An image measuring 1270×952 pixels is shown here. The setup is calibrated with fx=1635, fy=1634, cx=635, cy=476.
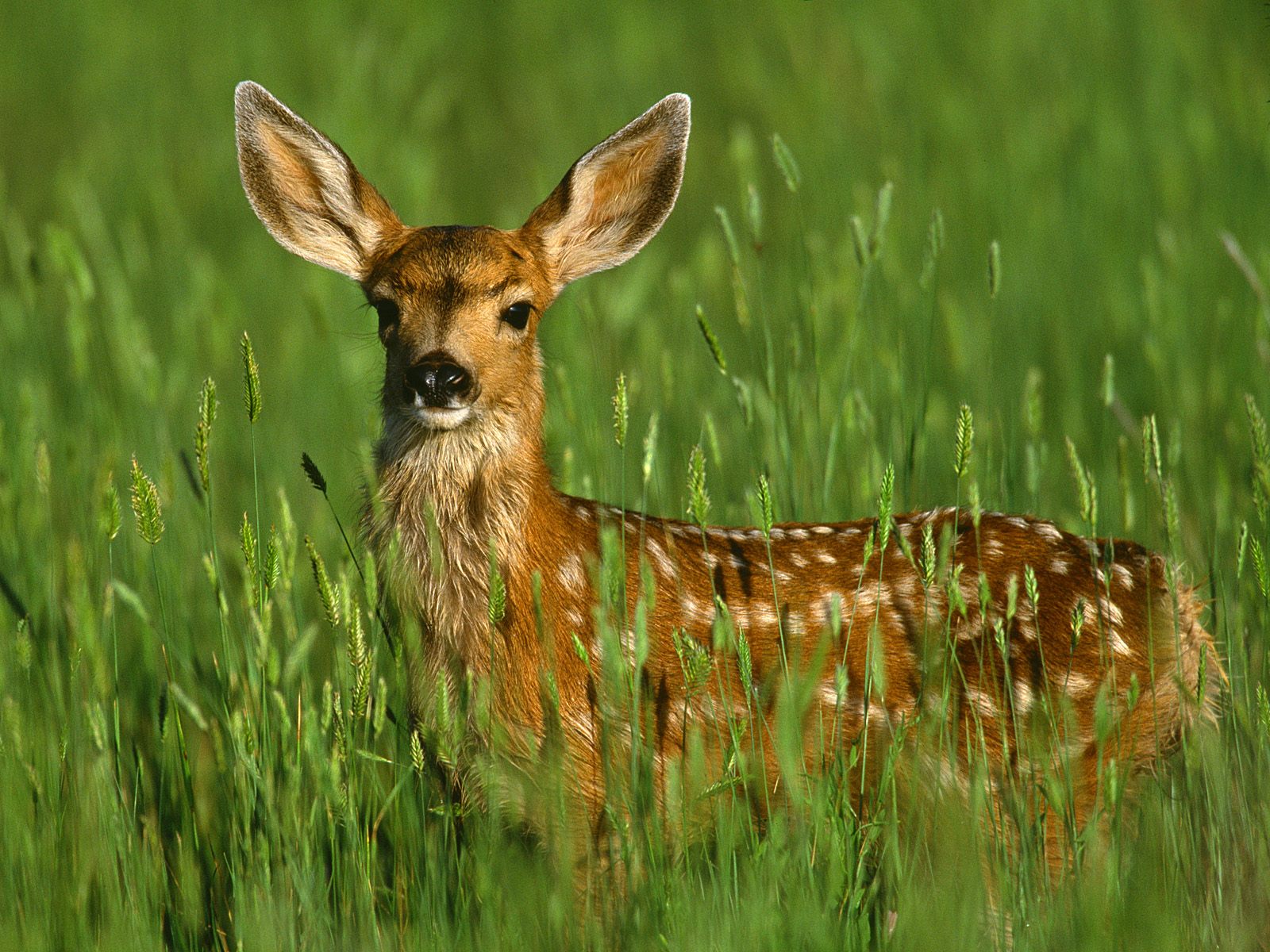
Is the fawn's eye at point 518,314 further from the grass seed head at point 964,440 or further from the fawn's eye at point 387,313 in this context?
the grass seed head at point 964,440

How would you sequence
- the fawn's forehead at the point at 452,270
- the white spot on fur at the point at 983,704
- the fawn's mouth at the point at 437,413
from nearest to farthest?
the white spot on fur at the point at 983,704
the fawn's mouth at the point at 437,413
the fawn's forehead at the point at 452,270

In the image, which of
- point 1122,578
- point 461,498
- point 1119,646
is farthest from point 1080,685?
point 461,498

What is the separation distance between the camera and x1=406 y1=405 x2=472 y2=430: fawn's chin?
348 cm

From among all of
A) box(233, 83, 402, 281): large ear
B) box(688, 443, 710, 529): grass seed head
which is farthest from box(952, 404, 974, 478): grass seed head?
box(233, 83, 402, 281): large ear

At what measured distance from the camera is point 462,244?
3.80 metres

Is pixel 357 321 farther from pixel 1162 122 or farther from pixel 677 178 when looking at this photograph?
pixel 1162 122

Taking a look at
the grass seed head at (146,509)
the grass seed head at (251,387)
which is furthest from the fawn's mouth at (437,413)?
the grass seed head at (146,509)

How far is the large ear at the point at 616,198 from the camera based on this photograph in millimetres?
4051

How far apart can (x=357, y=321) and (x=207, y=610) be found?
166 centimetres

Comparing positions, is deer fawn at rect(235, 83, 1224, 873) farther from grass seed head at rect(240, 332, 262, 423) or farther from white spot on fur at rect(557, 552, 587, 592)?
grass seed head at rect(240, 332, 262, 423)

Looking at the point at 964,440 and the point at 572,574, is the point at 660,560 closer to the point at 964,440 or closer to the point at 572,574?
the point at 572,574

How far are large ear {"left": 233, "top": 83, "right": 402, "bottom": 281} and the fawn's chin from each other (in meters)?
0.76

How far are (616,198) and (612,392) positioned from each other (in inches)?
37.5

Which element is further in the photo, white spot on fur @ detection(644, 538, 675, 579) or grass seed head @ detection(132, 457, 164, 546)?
white spot on fur @ detection(644, 538, 675, 579)
